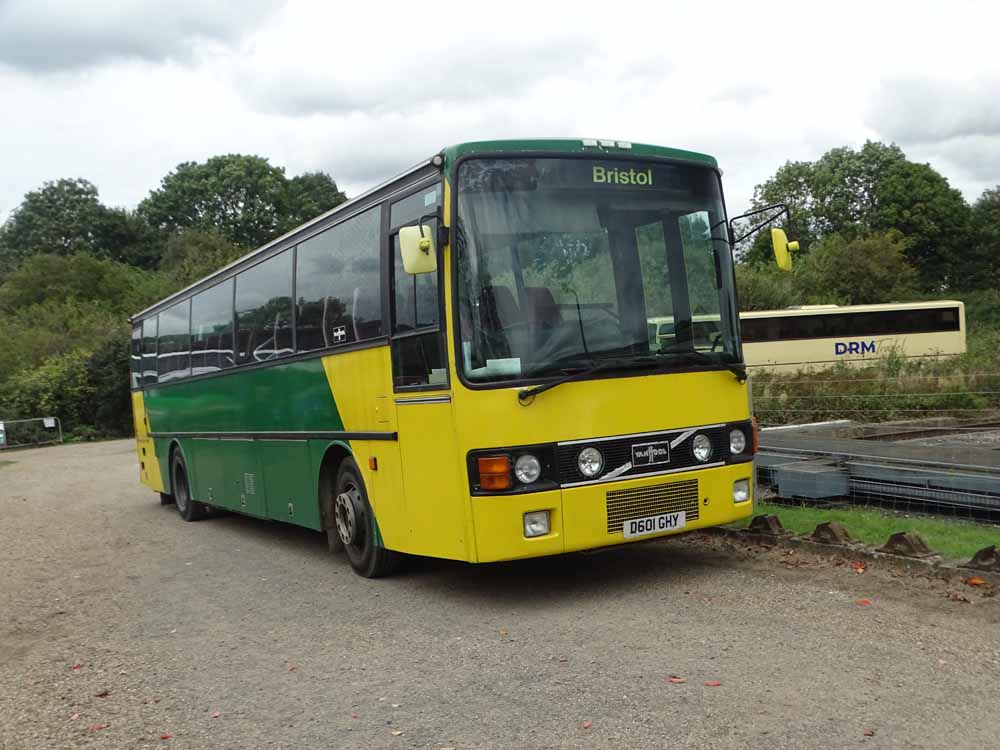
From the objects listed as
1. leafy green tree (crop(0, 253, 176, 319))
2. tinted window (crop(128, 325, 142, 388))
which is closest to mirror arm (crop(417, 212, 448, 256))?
tinted window (crop(128, 325, 142, 388))

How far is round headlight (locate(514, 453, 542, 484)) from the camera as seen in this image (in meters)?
7.56

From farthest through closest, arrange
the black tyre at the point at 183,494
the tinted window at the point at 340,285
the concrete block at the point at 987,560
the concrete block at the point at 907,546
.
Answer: the black tyre at the point at 183,494, the tinted window at the point at 340,285, the concrete block at the point at 907,546, the concrete block at the point at 987,560

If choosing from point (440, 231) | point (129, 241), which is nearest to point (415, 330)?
point (440, 231)

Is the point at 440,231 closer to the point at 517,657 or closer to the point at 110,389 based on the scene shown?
the point at 517,657

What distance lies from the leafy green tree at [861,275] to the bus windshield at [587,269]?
59.3 meters

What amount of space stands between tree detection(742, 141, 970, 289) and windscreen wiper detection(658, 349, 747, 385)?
69134 mm

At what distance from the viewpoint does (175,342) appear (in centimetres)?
1647

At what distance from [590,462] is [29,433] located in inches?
1693

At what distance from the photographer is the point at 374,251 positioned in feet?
30.3

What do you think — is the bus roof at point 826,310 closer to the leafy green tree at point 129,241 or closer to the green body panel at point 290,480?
the green body panel at point 290,480

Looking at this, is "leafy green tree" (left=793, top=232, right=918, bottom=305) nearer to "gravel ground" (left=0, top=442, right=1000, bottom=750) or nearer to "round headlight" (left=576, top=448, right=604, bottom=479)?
"gravel ground" (left=0, top=442, right=1000, bottom=750)

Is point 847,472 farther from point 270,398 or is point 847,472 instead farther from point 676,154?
point 270,398

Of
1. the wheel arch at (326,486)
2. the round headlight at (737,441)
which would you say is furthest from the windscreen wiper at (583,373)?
the wheel arch at (326,486)

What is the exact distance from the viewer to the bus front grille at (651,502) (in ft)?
25.7
